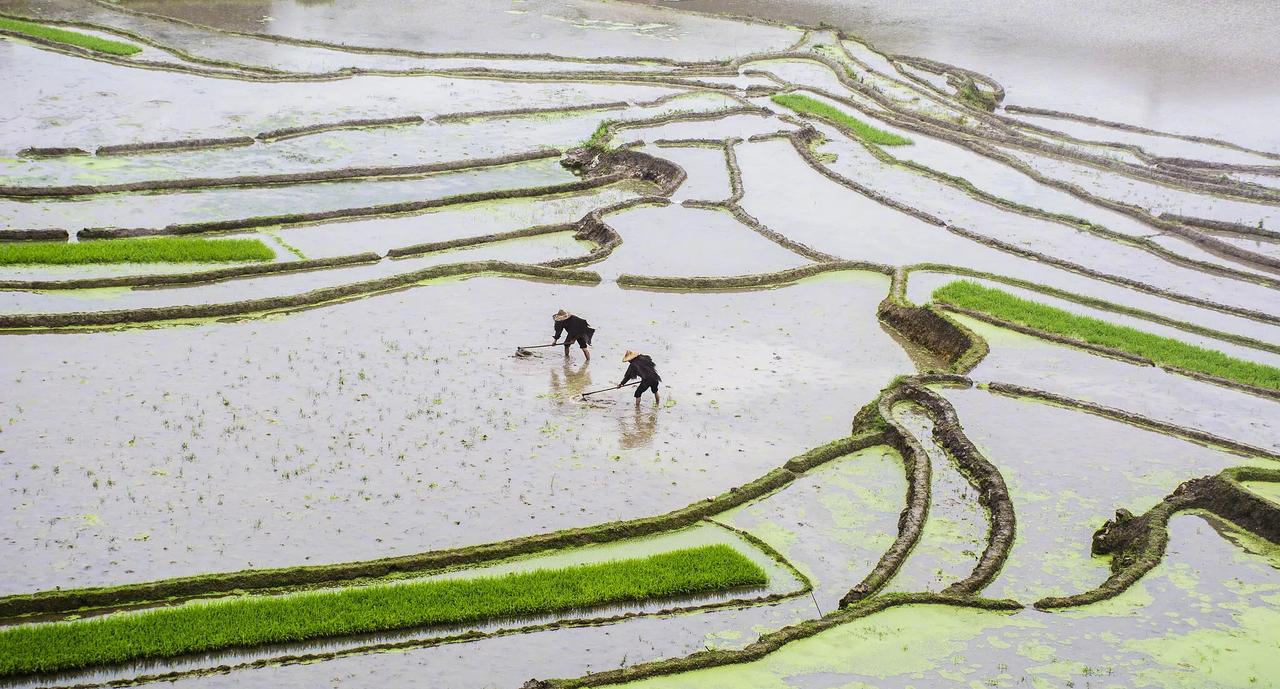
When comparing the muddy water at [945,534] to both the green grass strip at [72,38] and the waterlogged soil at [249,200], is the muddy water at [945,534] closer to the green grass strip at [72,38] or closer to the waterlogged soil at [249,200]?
the waterlogged soil at [249,200]

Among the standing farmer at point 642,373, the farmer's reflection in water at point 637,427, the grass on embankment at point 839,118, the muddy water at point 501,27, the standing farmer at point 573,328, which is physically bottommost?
the farmer's reflection in water at point 637,427

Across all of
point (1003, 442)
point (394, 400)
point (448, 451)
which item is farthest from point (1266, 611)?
point (394, 400)

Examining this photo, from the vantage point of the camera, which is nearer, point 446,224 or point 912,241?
point 446,224

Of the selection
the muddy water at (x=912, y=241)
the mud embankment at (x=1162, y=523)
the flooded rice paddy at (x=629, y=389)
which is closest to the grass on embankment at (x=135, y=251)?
the flooded rice paddy at (x=629, y=389)

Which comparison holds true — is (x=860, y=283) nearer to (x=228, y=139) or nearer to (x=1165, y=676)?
(x=1165, y=676)

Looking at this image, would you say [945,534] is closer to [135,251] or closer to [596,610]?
[596,610]

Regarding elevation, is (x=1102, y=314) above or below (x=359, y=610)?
above

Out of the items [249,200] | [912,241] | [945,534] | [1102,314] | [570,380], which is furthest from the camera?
[249,200]

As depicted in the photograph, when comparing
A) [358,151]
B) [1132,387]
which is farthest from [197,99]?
[1132,387]
